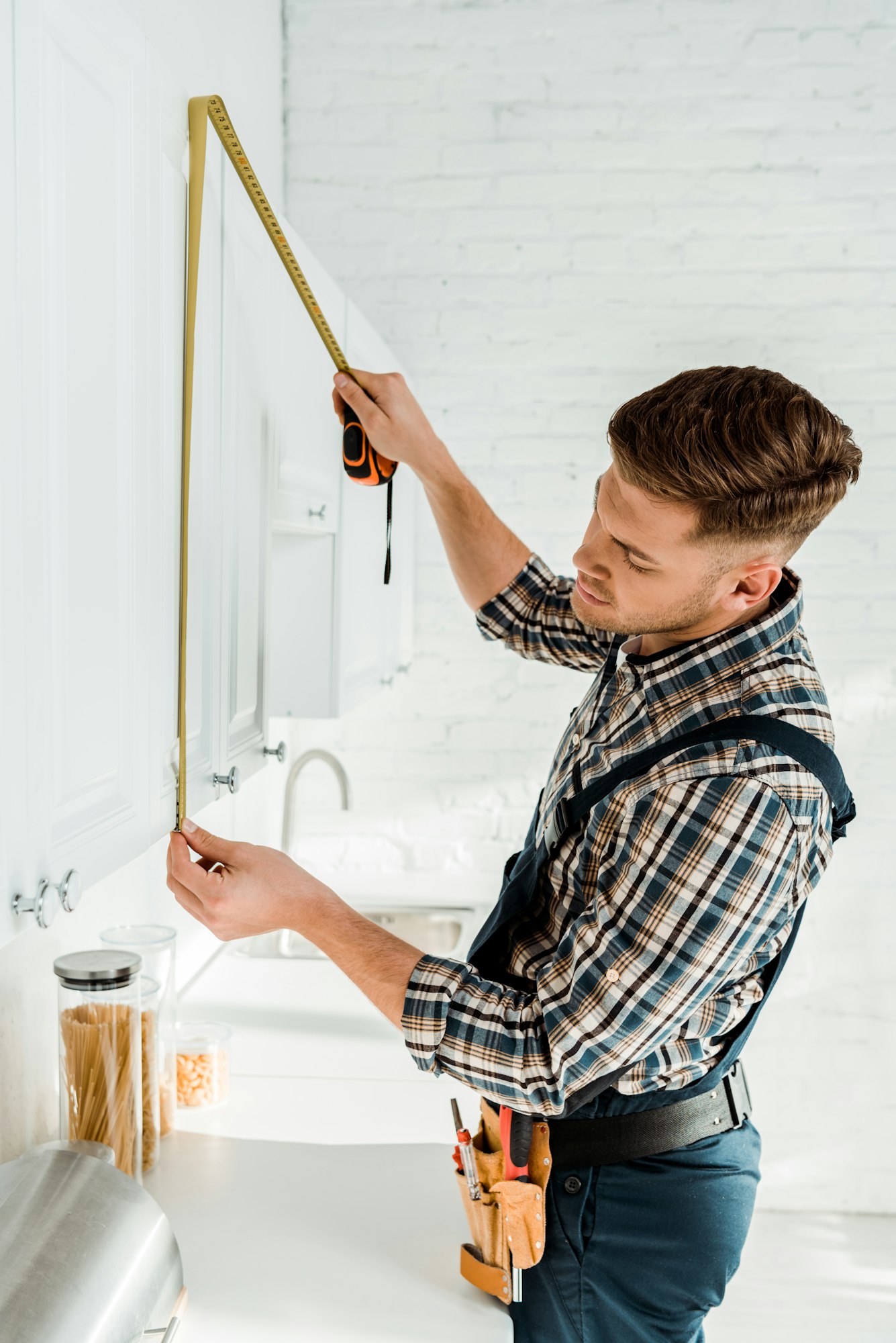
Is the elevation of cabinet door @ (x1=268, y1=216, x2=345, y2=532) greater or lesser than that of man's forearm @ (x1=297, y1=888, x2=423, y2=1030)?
greater

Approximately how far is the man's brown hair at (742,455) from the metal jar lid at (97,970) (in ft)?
2.71

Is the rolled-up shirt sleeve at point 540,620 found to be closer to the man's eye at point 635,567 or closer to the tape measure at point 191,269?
the man's eye at point 635,567

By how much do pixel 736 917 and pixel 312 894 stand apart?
1.38 feet

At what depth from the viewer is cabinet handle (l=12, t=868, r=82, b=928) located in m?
0.76

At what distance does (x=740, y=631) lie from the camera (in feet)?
3.81

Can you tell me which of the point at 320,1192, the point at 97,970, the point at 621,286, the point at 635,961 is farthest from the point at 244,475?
the point at 621,286

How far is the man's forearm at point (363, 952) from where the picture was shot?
1.09 metres

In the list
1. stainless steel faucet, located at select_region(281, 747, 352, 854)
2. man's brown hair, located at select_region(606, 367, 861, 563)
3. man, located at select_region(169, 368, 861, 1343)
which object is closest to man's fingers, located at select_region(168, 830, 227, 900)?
man, located at select_region(169, 368, 861, 1343)

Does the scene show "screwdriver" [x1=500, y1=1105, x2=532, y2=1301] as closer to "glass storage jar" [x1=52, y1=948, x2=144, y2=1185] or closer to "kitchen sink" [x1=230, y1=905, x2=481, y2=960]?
"glass storage jar" [x1=52, y1=948, x2=144, y2=1185]

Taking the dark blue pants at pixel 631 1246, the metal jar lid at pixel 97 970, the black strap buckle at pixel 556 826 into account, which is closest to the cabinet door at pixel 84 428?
the metal jar lid at pixel 97 970

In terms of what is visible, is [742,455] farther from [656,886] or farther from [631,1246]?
[631,1246]

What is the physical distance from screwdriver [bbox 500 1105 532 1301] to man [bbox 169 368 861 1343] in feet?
0.20

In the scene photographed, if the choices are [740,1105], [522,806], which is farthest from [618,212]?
[740,1105]

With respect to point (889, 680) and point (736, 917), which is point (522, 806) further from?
point (736, 917)
